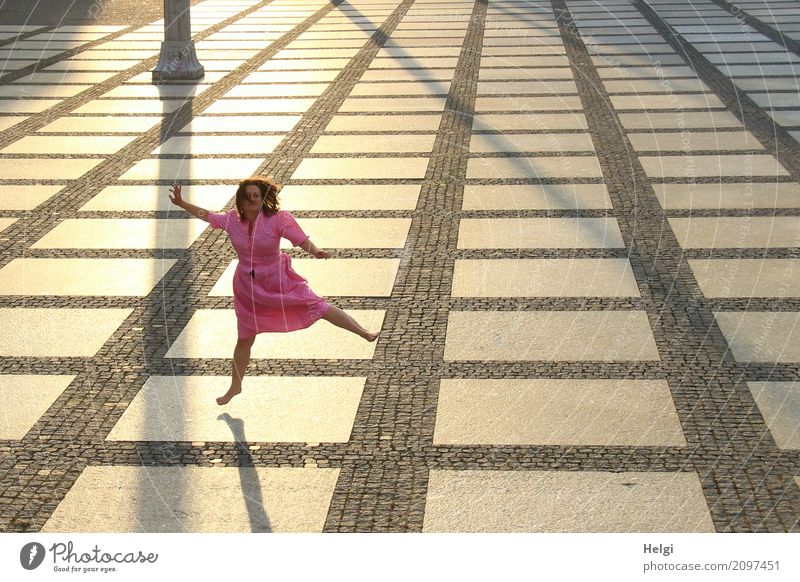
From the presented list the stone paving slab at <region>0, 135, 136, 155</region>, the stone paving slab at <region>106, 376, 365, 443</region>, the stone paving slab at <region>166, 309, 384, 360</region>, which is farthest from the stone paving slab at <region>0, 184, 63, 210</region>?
the stone paving slab at <region>106, 376, 365, 443</region>

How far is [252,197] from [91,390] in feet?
4.48

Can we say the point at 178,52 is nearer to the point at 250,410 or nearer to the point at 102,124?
the point at 102,124

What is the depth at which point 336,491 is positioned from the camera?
4875mm

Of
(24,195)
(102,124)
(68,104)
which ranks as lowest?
(68,104)

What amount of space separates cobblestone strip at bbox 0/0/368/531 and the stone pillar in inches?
238

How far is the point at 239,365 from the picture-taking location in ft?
18.3

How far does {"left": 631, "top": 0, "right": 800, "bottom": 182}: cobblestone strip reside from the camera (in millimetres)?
10602

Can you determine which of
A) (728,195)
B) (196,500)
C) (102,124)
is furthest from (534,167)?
(196,500)

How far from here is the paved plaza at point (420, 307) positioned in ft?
16.1

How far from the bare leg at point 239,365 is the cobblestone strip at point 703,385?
1.89 m

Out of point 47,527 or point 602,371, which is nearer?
point 47,527

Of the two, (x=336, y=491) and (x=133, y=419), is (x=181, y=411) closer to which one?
(x=133, y=419)

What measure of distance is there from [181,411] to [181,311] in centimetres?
142

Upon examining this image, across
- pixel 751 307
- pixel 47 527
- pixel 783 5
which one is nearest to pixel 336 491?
pixel 47 527
